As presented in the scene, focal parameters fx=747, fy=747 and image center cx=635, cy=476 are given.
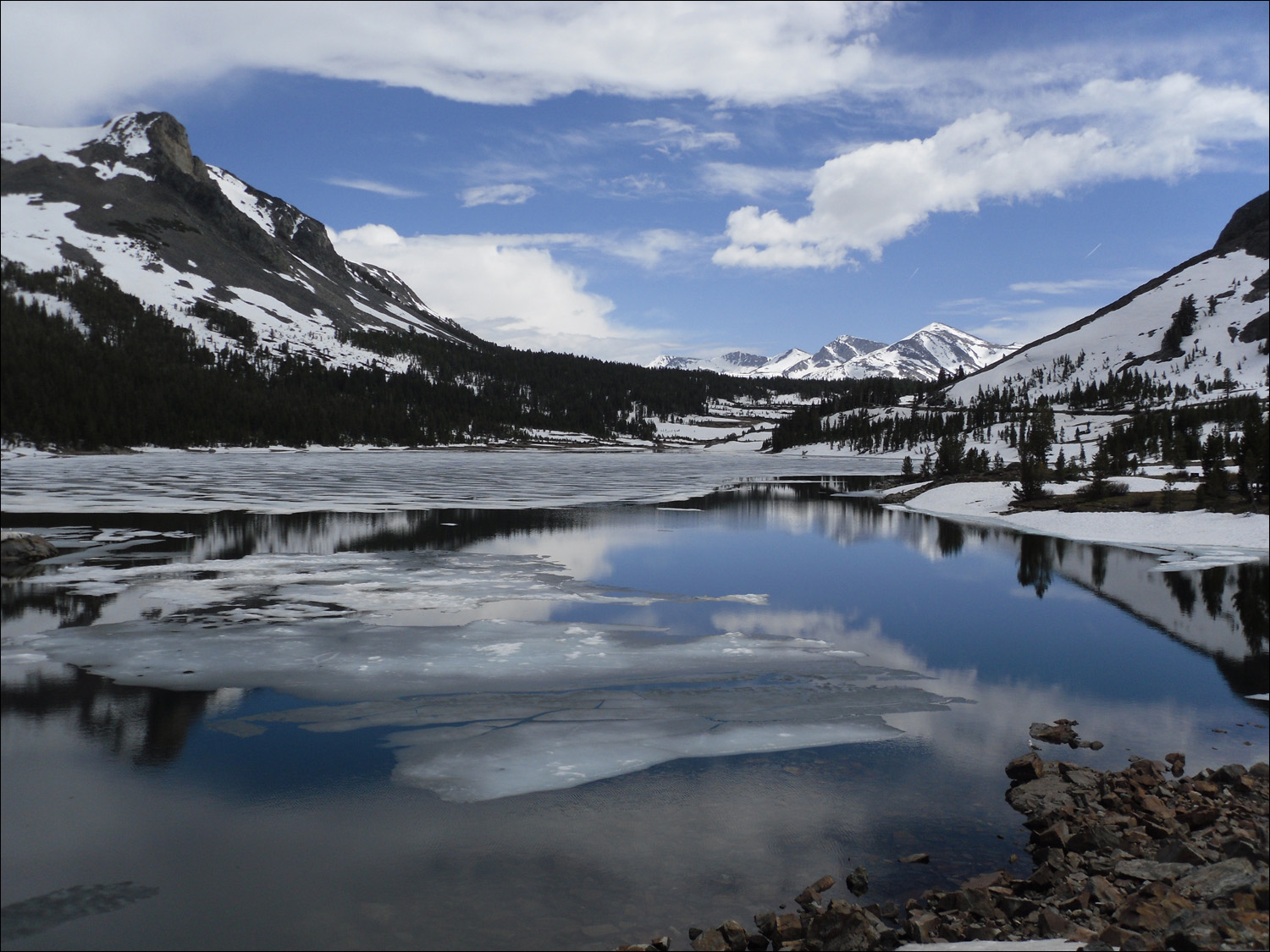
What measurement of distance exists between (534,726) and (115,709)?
5.79 meters

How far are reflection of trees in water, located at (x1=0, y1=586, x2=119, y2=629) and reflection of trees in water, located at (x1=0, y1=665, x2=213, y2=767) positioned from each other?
403 centimetres

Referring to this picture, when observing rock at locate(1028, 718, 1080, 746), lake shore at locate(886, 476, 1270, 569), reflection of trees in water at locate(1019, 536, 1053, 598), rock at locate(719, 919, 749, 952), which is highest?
lake shore at locate(886, 476, 1270, 569)

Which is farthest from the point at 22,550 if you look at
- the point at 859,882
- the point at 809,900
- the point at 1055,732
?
the point at 1055,732

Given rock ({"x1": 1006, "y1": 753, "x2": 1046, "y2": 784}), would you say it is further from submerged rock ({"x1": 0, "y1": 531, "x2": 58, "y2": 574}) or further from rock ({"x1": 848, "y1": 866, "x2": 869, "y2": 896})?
submerged rock ({"x1": 0, "y1": 531, "x2": 58, "y2": 574})

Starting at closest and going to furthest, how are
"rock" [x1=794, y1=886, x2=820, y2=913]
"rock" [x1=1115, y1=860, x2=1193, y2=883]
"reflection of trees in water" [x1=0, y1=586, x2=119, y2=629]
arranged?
"rock" [x1=794, y1=886, x2=820, y2=913] < "rock" [x1=1115, y1=860, x2=1193, y2=883] < "reflection of trees in water" [x1=0, y1=586, x2=119, y2=629]

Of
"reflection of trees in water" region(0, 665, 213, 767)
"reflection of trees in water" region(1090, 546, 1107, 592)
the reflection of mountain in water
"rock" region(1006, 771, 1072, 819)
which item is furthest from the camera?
"reflection of trees in water" region(1090, 546, 1107, 592)

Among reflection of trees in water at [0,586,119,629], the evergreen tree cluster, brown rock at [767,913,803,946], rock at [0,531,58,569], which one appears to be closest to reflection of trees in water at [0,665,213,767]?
reflection of trees in water at [0,586,119,629]

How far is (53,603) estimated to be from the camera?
53.9ft

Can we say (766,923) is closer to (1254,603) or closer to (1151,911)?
(1151,911)

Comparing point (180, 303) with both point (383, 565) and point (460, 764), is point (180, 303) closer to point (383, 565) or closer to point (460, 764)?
point (383, 565)

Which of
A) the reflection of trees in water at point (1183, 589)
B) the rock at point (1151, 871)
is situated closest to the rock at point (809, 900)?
the rock at point (1151, 871)

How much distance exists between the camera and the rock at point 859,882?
266 inches

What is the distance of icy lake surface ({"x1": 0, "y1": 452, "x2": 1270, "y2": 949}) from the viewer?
6.54 m

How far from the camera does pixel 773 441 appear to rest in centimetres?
17800
